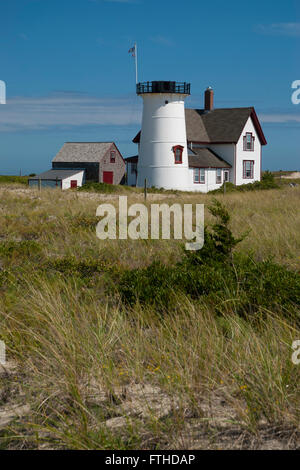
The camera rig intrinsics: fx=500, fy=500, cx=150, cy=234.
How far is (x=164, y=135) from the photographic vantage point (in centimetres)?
4038

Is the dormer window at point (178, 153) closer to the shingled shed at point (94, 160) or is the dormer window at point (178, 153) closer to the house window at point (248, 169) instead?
the house window at point (248, 169)

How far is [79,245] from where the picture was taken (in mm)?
11875

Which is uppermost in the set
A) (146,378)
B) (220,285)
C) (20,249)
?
(20,249)

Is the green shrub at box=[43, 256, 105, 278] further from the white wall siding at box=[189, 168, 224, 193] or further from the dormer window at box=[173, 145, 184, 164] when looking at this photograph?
the white wall siding at box=[189, 168, 224, 193]

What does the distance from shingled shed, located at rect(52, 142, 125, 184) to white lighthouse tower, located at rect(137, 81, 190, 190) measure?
11.3m

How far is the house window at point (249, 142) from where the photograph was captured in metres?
47.4

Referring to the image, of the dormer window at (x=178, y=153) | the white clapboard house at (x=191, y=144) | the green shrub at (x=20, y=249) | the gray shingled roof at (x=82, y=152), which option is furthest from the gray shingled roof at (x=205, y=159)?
the green shrub at (x=20, y=249)

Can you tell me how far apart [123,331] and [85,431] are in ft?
6.13

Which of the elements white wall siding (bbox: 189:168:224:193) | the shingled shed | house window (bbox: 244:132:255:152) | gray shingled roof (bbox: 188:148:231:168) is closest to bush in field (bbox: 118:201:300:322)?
white wall siding (bbox: 189:168:224:193)

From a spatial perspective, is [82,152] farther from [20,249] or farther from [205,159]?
[20,249]

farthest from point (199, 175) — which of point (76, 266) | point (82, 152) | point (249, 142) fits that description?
point (76, 266)

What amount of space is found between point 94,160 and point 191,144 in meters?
11.2

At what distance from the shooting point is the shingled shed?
51656 millimetres

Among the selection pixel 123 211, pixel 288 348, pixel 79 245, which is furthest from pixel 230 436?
pixel 123 211
